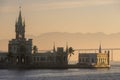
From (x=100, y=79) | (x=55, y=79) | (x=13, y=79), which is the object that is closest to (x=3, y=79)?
(x=13, y=79)

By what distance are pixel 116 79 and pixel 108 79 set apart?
6.49 feet

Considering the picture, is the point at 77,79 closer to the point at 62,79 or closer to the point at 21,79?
the point at 62,79

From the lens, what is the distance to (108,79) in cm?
14738

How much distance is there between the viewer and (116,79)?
147125 mm

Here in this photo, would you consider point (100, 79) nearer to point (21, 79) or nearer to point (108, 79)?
point (108, 79)

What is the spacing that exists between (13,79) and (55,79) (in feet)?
35.1

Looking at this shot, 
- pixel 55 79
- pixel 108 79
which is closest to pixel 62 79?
pixel 55 79

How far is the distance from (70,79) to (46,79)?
20.2ft

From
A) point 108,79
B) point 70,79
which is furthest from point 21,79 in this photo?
point 108,79

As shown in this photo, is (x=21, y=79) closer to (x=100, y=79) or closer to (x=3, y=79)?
(x=3, y=79)

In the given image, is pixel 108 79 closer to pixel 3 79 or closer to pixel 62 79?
pixel 62 79

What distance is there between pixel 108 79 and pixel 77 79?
8.18 metres

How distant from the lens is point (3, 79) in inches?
5950

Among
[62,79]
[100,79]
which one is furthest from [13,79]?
[100,79]
